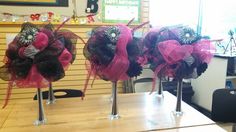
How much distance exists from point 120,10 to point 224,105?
1.64 meters

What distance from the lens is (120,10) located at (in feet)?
9.88

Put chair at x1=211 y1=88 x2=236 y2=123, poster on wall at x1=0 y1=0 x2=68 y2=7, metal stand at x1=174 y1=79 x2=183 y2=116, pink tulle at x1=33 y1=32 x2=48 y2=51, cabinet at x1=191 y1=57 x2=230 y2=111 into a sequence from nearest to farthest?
1. pink tulle at x1=33 y1=32 x2=48 y2=51
2. metal stand at x1=174 y1=79 x2=183 y2=116
3. chair at x1=211 y1=88 x2=236 y2=123
4. poster on wall at x1=0 y1=0 x2=68 y2=7
5. cabinet at x1=191 y1=57 x2=230 y2=111

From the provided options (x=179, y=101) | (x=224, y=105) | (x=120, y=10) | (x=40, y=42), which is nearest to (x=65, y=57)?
(x=40, y=42)

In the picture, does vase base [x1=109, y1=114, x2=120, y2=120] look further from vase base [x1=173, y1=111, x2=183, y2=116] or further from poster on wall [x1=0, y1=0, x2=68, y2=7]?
poster on wall [x1=0, y1=0, x2=68, y2=7]

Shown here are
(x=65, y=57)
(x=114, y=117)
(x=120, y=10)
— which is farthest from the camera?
(x=120, y=10)

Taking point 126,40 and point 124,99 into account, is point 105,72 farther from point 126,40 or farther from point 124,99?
point 124,99

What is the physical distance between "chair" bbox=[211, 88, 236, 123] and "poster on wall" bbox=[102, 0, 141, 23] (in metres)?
1.45

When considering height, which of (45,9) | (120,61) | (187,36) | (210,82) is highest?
(45,9)

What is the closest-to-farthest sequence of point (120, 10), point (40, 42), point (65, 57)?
point (40, 42)
point (65, 57)
point (120, 10)

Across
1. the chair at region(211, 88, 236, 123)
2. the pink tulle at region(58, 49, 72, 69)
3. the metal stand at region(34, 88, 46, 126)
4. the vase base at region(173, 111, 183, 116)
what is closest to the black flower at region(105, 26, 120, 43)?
the pink tulle at region(58, 49, 72, 69)

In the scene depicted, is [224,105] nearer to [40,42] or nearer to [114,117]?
[114,117]

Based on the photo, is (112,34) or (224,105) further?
(224,105)

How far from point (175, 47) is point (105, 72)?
0.38m

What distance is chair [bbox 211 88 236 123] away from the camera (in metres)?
1.98
